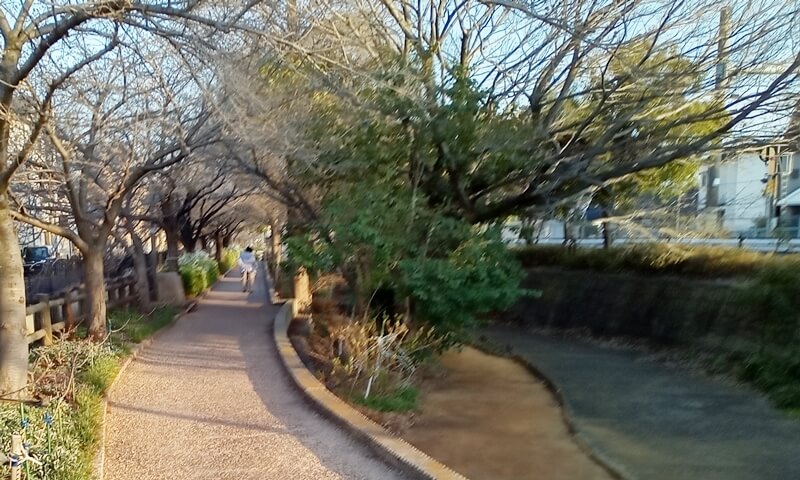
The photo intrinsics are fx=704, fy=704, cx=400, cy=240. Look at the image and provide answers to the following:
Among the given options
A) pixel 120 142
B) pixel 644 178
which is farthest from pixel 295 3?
pixel 644 178

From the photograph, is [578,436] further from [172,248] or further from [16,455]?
[172,248]

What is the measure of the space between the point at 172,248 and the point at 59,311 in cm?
1054

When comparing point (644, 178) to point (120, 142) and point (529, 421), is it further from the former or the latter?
point (120, 142)

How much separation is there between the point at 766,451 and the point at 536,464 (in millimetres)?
3216

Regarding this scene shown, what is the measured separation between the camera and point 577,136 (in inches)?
526

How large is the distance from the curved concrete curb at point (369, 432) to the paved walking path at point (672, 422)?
3.34 meters

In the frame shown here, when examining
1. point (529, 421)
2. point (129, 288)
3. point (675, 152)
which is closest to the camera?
point (529, 421)

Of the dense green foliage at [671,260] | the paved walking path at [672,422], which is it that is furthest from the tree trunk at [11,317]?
the dense green foliage at [671,260]

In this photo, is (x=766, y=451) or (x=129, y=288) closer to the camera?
(x=766, y=451)

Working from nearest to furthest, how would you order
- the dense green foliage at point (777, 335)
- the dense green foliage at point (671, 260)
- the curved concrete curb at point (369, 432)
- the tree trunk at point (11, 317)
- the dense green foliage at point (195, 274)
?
the curved concrete curb at point (369, 432) → the tree trunk at point (11, 317) → the dense green foliage at point (777, 335) → the dense green foliage at point (671, 260) → the dense green foliage at point (195, 274)

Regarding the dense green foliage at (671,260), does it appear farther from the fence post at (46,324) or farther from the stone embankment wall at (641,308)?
the fence post at (46,324)

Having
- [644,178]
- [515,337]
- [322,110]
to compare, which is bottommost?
[515,337]

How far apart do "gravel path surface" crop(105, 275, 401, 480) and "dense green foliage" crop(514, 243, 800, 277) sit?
9.57m

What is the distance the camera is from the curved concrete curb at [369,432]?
5.90 meters
